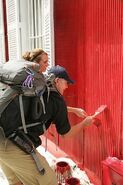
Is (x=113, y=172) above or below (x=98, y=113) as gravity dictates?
below

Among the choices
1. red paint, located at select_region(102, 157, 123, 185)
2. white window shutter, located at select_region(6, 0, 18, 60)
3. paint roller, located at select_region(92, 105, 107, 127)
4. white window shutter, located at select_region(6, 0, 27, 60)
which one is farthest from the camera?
white window shutter, located at select_region(6, 0, 18, 60)

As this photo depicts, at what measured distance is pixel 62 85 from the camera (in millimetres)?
2365

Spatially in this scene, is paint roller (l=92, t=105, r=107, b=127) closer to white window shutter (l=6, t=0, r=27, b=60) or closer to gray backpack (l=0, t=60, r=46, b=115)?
gray backpack (l=0, t=60, r=46, b=115)

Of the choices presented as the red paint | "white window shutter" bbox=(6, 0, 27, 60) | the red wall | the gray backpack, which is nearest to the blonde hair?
the red wall

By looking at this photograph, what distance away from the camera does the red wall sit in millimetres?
2486

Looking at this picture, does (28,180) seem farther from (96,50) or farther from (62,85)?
(96,50)

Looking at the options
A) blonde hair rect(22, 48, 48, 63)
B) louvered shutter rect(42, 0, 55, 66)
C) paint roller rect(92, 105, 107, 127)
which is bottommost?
paint roller rect(92, 105, 107, 127)

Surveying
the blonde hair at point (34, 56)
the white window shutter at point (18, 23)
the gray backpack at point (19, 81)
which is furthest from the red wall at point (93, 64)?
the white window shutter at point (18, 23)

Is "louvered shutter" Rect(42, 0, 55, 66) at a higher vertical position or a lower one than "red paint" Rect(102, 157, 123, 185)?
higher

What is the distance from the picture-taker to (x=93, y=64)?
9.21ft

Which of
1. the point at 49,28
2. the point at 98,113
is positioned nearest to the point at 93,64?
the point at 98,113

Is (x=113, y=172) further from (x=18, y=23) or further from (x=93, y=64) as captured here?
(x=18, y=23)

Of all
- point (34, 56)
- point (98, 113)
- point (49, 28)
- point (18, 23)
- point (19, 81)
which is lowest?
point (98, 113)

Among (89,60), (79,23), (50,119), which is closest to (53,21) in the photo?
(79,23)
